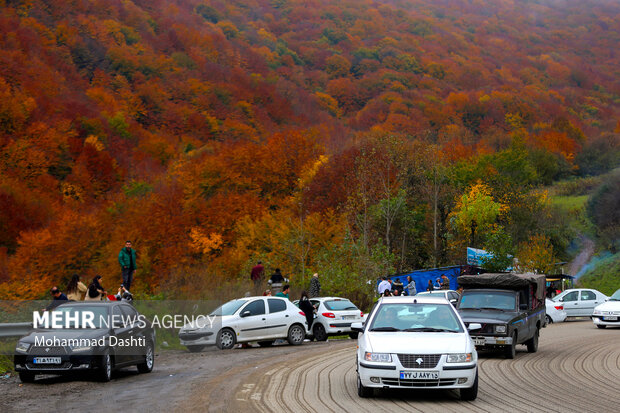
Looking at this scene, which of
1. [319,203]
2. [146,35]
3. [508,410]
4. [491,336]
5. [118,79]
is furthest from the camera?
[146,35]

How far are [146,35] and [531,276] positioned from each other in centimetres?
13598

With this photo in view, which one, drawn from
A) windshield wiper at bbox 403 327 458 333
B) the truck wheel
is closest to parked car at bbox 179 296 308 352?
the truck wheel

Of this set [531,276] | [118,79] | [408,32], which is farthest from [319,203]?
[408,32]

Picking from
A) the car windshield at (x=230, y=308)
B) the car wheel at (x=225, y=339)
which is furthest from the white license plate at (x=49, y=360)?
the car windshield at (x=230, y=308)

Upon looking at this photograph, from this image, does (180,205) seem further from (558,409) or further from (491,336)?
(558,409)

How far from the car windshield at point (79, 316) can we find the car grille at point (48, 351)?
25.3 inches

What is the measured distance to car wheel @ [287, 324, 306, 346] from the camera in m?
23.5

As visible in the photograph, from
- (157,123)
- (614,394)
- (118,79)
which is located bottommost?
(614,394)

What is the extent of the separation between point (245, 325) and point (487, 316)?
25.0 feet

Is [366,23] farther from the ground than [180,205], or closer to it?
farther from the ground

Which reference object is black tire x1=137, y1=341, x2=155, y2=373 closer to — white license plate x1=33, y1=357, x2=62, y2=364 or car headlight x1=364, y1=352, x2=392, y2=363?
white license plate x1=33, y1=357, x2=62, y2=364

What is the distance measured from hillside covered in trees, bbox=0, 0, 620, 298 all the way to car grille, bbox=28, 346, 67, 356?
1562 centimetres

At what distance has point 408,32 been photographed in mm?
188750

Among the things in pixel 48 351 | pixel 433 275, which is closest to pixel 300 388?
pixel 48 351
